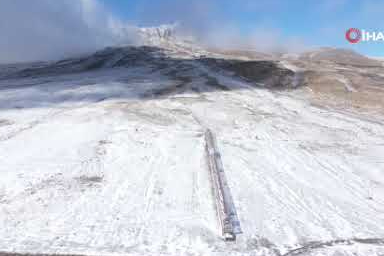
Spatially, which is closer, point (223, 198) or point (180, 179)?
point (223, 198)

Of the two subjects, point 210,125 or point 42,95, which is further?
point 42,95

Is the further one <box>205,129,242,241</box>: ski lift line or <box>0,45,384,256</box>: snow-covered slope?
<box>205,129,242,241</box>: ski lift line

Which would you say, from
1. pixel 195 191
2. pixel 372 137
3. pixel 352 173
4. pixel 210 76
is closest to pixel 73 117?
pixel 195 191

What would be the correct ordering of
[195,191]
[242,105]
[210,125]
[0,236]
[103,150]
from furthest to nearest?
[242,105], [210,125], [103,150], [195,191], [0,236]

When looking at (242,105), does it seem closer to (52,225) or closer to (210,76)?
(210,76)
